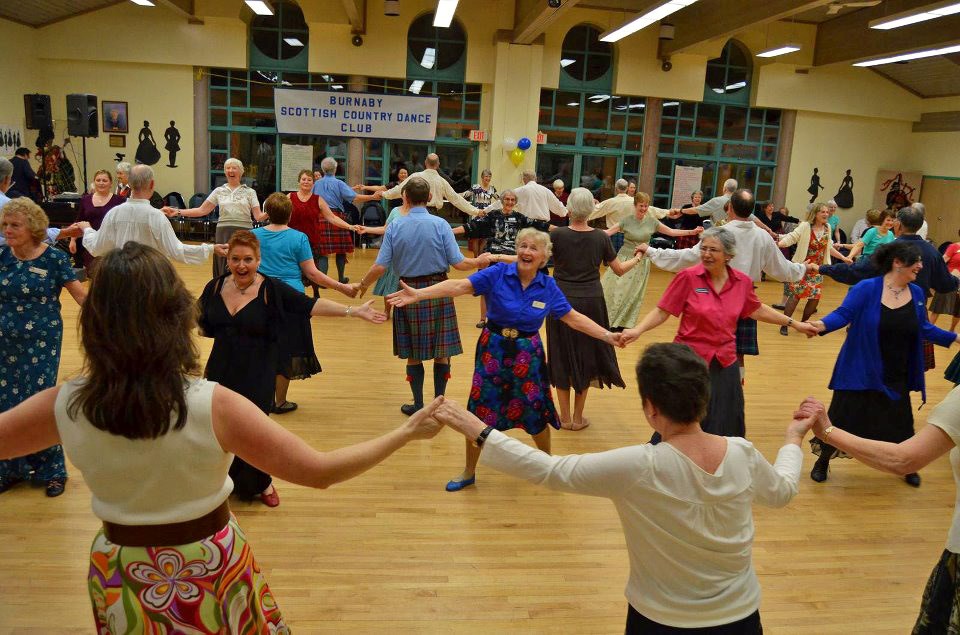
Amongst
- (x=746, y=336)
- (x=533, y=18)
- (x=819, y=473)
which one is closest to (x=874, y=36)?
(x=533, y=18)

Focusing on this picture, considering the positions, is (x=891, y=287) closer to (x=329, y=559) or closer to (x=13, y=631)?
(x=329, y=559)

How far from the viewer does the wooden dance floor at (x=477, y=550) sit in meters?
2.97

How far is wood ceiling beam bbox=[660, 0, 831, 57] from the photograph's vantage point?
10.3 m

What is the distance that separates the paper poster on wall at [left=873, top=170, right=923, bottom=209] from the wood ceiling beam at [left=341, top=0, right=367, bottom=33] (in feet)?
35.8

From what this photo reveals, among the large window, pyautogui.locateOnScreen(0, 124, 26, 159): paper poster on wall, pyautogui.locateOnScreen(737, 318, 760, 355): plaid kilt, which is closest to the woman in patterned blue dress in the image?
pyautogui.locateOnScreen(737, 318, 760, 355): plaid kilt

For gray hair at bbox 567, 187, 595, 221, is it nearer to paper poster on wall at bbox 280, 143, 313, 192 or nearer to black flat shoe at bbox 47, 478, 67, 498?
black flat shoe at bbox 47, 478, 67, 498

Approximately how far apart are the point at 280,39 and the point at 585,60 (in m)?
5.68

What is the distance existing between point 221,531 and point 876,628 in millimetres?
2694

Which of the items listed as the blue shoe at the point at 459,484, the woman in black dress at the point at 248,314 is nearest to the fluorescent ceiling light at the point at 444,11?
A: the woman in black dress at the point at 248,314

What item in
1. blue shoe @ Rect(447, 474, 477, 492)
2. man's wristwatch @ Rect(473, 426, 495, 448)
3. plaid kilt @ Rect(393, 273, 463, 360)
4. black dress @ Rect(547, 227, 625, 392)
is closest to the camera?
man's wristwatch @ Rect(473, 426, 495, 448)

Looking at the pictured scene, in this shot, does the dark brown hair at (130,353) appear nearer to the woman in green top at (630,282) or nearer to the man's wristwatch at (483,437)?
the man's wristwatch at (483,437)

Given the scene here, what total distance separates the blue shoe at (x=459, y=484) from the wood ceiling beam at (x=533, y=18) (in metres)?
7.71

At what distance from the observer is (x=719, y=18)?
12281 mm

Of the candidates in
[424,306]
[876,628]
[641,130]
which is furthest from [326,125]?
[876,628]
